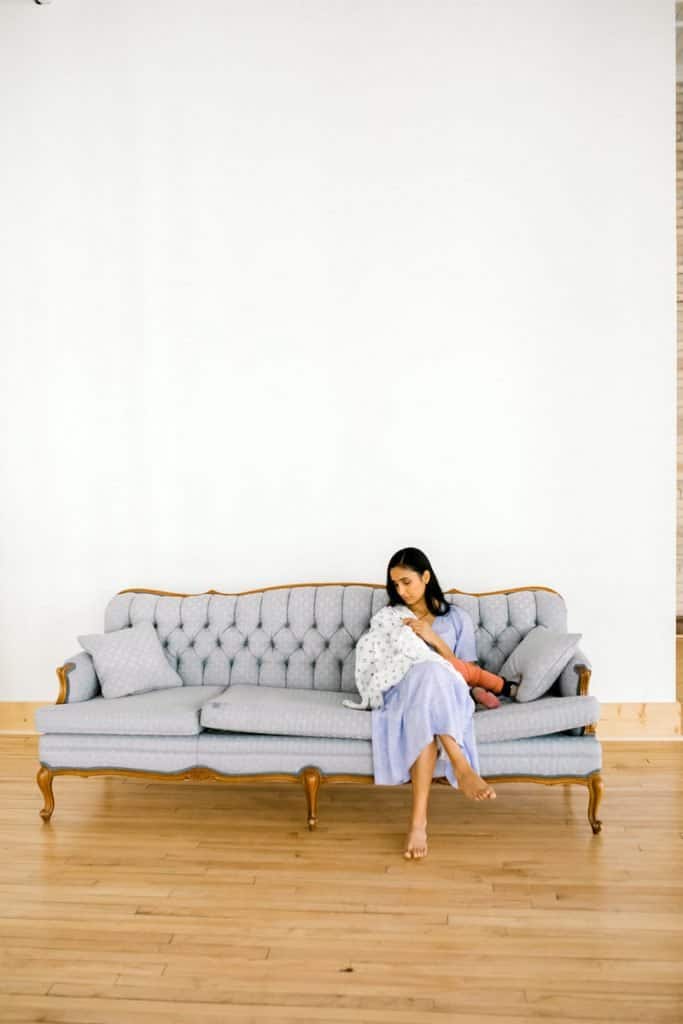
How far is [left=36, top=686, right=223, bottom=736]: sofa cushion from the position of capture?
353cm

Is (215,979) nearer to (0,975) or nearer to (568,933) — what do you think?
(0,975)

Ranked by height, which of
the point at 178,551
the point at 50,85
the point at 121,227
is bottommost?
the point at 178,551

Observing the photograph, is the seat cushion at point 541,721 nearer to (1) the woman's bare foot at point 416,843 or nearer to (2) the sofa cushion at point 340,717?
(2) the sofa cushion at point 340,717

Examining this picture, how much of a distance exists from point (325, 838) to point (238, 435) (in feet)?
6.84

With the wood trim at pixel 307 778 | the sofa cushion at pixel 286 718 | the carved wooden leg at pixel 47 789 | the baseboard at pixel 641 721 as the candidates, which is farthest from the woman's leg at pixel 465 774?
the carved wooden leg at pixel 47 789

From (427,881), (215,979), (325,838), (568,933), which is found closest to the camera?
(215,979)

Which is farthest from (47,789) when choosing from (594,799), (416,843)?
(594,799)

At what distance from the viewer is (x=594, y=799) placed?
11.1 feet

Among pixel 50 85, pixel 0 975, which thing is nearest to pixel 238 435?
pixel 50 85

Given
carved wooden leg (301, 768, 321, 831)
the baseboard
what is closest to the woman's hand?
carved wooden leg (301, 768, 321, 831)

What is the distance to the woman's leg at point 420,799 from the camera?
317 centimetres

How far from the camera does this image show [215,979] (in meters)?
2.38

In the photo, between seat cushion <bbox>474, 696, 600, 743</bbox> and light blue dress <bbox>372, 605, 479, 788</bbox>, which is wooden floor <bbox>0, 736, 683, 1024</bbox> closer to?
light blue dress <bbox>372, 605, 479, 788</bbox>

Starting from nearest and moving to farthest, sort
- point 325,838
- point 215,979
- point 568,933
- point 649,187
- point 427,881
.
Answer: point 215,979 → point 568,933 → point 427,881 → point 325,838 → point 649,187
